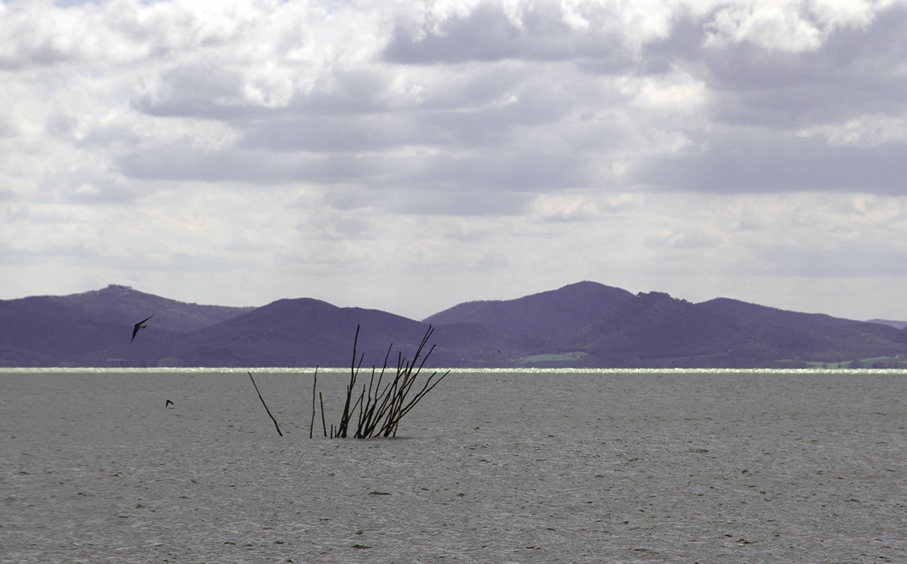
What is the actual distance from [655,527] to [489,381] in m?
12.5

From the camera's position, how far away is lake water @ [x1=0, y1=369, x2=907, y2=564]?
18.7ft

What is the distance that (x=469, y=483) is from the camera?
773 cm

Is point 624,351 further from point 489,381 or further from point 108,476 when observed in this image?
point 108,476

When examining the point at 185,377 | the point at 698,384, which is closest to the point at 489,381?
the point at 698,384

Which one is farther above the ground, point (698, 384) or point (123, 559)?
point (698, 384)

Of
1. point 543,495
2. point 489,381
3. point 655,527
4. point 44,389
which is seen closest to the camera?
point 655,527

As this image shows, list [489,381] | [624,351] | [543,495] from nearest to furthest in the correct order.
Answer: [543,495] → [489,381] → [624,351]

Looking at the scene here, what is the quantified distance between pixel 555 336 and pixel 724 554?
188m

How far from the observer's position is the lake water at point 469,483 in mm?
5699

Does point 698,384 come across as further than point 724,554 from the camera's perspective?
Yes

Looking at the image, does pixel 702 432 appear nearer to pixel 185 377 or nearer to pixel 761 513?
pixel 761 513

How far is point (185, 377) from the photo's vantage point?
19.7 m

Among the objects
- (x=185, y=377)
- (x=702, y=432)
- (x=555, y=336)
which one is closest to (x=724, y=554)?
(x=702, y=432)

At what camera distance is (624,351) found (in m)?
168
